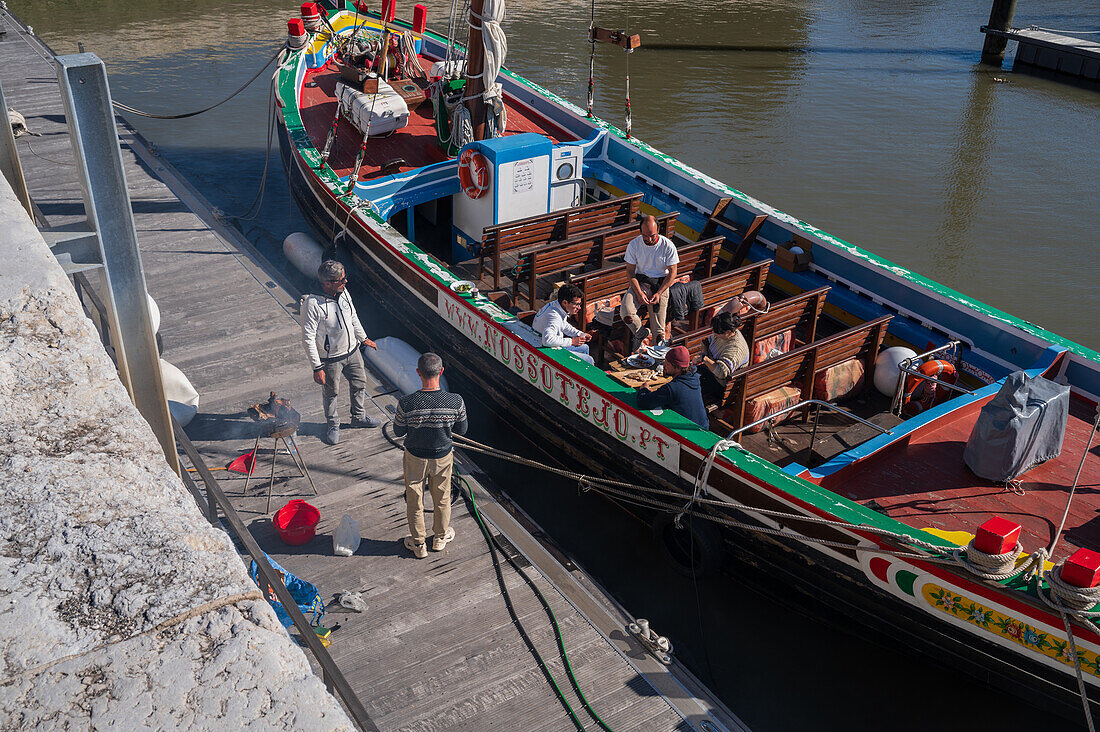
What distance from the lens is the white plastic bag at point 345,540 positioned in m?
6.04

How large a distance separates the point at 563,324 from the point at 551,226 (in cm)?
206

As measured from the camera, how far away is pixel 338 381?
6.99 m

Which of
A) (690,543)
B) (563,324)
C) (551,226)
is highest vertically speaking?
(551,226)

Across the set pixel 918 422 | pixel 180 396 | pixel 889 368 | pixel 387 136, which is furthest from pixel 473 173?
pixel 918 422

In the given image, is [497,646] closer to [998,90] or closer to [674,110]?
[674,110]

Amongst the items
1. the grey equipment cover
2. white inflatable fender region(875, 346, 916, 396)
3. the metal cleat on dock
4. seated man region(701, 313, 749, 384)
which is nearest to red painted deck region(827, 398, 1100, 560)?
the grey equipment cover

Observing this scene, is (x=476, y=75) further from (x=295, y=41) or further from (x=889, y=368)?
(x=889, y=368)

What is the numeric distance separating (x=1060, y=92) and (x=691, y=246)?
18629mm

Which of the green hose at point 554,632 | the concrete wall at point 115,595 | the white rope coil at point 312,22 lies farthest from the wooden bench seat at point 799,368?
the white rope coil at point 312,22

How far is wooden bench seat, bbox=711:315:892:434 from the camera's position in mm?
6656

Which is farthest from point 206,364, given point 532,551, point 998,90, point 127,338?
point 998,90

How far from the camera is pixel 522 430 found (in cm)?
814

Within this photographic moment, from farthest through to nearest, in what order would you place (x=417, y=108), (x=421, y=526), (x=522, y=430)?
(x=417, y=108) < (x=522, y=430) < (x=421, y=526)

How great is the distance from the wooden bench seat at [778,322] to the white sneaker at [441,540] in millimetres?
2378
